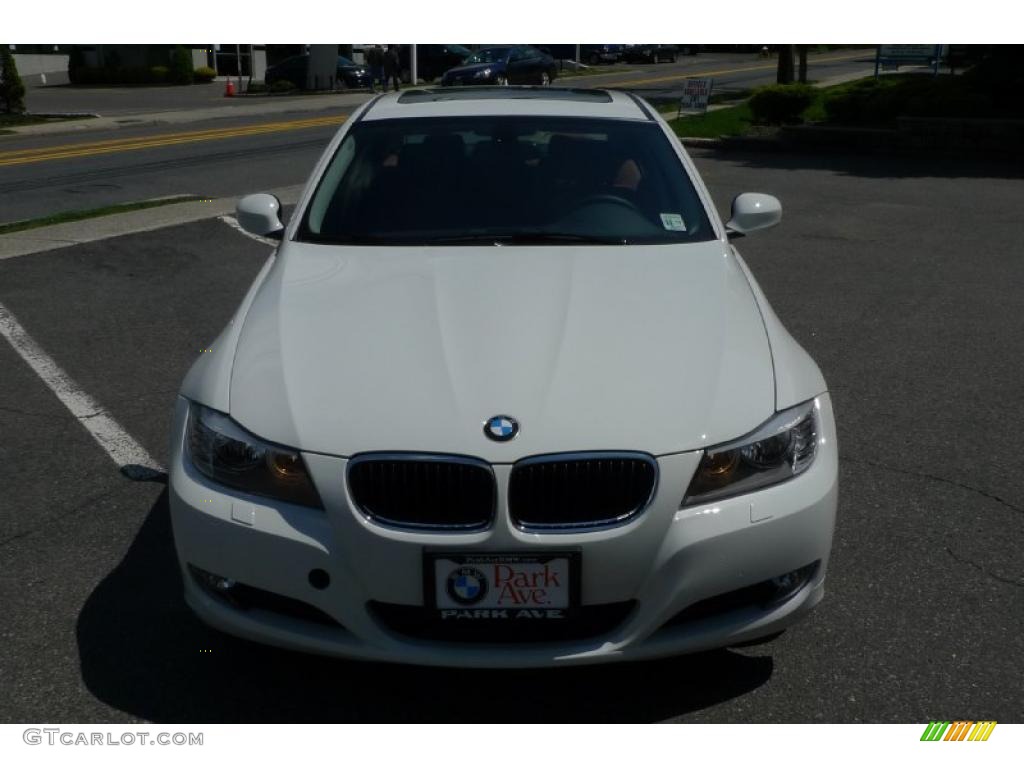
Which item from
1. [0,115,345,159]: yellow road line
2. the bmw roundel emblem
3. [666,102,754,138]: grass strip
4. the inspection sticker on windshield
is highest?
the inspection sticker on windshield

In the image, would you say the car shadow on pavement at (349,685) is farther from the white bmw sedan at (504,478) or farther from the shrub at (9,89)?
the shrub at (9,89)

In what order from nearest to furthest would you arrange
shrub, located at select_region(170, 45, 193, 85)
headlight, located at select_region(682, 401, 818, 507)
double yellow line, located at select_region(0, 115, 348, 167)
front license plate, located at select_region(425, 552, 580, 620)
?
front license plate, located at select_region(425, 552, 580, 620) → headlight, located at select_region(682, 401, 818, 507) → double yellow line, located at select_region(0, 115, 348, 167) → shrub, located at select_region(170, 45, 193, 85)

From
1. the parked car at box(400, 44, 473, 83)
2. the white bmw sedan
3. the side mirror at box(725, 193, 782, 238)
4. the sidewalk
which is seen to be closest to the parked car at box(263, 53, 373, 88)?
the sidewalk

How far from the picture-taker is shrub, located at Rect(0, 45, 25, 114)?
29.3 m

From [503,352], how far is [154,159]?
16.4 m

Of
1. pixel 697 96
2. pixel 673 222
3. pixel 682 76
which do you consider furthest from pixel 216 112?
pixel 673 222

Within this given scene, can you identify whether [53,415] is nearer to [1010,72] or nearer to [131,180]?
[131,180]

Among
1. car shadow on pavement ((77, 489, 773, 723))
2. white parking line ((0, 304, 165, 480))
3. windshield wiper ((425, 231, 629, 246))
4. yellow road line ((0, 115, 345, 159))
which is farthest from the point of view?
yellow road line ((0, 115, 345, 159))

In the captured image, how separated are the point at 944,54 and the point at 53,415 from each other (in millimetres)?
24135

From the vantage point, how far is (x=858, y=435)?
5668 mm

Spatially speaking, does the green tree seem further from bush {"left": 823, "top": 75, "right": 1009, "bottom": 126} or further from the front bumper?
the front bumper

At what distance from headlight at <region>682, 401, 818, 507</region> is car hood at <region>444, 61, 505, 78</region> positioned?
3274cm

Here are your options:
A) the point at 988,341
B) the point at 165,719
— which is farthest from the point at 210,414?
the point at 988,341
